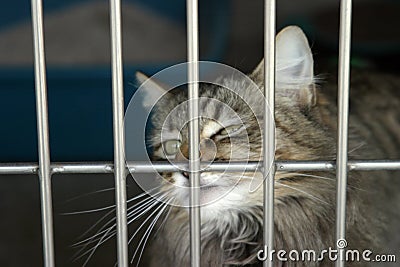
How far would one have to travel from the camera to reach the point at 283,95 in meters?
1.19

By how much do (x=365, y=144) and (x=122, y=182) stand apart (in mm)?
761

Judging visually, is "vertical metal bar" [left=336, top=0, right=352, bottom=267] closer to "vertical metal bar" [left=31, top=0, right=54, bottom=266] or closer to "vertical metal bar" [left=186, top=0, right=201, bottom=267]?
"vertical metal bar" [left=186, top=0, right=201, bottom=267]

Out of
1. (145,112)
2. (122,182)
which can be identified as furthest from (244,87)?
Result: (122,182)

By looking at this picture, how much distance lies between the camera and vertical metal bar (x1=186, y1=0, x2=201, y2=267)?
2.51 ft

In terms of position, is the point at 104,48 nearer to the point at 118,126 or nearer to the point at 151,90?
the point at 151,90

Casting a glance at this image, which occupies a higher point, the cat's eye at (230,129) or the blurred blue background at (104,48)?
the blurred blue background at (104,48)

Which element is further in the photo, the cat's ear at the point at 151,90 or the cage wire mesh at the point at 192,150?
the cat's ear at the point at 151,90

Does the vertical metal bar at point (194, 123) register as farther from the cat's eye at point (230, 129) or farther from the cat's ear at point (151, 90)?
the cat's ear at point (151, 90)

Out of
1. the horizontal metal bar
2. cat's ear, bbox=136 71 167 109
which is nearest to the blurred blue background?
cat's ear, bbox=136 71 167 109

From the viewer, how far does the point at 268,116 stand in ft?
2.60

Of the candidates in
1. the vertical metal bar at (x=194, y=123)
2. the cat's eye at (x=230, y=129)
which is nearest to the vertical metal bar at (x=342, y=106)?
the vertical metal bar at (x=194, y=123)

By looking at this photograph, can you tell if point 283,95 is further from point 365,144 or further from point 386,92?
point 386,92

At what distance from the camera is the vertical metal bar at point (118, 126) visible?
0.77m

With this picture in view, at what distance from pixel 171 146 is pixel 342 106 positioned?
435 millimetres
